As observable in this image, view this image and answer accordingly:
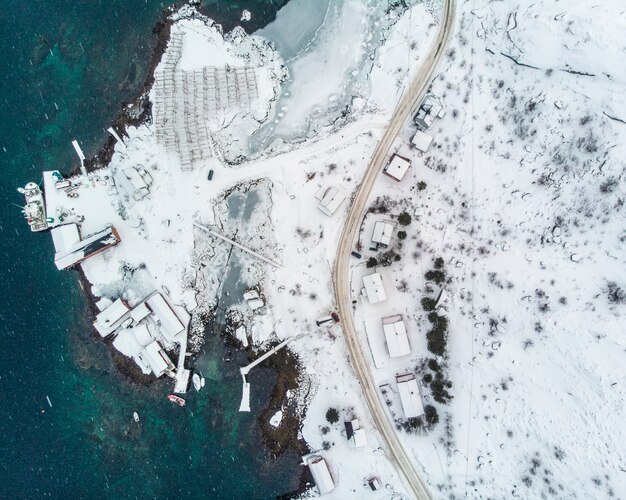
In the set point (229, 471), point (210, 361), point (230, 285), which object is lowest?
point (229, 471)

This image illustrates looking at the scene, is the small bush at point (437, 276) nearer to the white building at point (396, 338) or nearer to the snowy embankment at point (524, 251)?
the snowy embankment at point (524, 251)

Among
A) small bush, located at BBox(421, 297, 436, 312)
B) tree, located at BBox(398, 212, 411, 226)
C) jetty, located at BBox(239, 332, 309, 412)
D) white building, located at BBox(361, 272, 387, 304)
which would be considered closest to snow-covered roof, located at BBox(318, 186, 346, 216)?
tree, located at BBox(398, 212, 411, 226)

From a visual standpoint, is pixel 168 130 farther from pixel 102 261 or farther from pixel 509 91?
pixel 509 91

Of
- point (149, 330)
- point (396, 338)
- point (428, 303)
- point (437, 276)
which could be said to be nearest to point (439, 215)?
point (437, 276)

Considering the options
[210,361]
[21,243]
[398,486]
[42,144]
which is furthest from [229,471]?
[42,144]

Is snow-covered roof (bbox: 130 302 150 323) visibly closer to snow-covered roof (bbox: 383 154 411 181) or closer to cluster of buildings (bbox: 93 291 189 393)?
cluster of buildings (bbox: 93 291 189 393)
